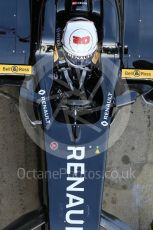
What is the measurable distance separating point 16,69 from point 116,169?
1306mm

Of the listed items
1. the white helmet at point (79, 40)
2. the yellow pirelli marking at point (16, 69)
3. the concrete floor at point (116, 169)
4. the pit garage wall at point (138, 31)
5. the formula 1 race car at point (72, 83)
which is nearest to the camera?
the white helmet at point (79, 40)

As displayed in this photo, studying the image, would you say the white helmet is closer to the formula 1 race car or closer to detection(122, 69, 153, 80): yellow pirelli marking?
the formula 1 race car

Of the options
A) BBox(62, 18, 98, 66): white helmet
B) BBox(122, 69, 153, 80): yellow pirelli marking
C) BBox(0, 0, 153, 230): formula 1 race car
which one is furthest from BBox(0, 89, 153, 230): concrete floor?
BBox(62, 18, 98, 66): white helmet

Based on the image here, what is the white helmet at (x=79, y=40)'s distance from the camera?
3760 millimetres

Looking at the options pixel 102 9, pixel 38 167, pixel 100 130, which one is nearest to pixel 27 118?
pixel 38 167

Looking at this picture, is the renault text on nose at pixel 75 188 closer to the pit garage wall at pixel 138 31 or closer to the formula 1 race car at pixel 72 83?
the formula 1 race car at pixel 72 83

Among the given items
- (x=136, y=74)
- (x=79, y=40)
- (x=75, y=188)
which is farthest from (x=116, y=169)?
(x=79, y=40)

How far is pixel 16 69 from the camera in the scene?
13.8 ft

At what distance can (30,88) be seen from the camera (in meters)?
4.20

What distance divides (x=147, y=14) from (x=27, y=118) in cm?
132

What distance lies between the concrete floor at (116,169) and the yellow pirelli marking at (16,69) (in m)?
0.52

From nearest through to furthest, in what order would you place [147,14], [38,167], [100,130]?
[100,130]
[147,14]
[38,167]

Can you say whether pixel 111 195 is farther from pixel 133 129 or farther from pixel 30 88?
pixel 30 88

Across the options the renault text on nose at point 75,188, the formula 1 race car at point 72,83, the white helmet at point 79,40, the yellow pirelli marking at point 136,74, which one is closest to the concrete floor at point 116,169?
the formula 1 race car at point 72,83
